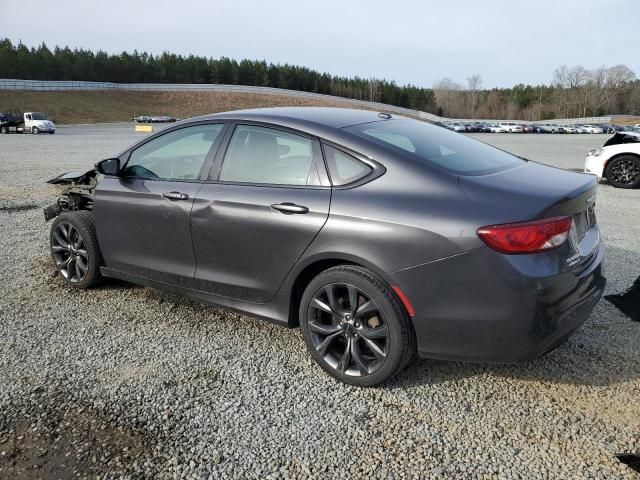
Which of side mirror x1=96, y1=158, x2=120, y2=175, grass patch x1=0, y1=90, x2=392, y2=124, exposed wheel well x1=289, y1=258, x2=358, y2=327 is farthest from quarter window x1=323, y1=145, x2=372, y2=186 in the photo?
grass patch x1=0, y1=90, x2=392, y2=124

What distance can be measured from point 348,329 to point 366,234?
0.61m

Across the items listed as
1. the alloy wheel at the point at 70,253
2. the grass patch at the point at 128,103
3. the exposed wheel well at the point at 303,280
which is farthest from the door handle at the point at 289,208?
the grass patch at the point at 128,103

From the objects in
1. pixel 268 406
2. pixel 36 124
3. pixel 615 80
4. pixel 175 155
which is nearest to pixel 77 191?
pixel 175 155

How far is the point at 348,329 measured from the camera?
2990 millimetres

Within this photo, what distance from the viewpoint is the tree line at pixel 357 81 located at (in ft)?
296

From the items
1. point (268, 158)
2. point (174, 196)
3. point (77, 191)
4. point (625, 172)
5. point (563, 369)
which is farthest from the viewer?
point (625, 172)

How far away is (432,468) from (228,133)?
8.18ft

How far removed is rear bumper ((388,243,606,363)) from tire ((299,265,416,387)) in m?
0.11

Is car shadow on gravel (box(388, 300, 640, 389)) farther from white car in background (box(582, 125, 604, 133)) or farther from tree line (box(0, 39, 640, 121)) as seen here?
tree line (box(0, 39, 640, 121))

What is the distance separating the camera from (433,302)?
267cm

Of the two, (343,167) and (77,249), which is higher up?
(343,167)

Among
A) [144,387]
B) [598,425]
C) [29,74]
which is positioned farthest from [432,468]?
[29,74]

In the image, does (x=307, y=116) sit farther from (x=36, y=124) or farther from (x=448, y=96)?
(x=448, y=96)

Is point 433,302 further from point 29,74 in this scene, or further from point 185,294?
point 29,74
